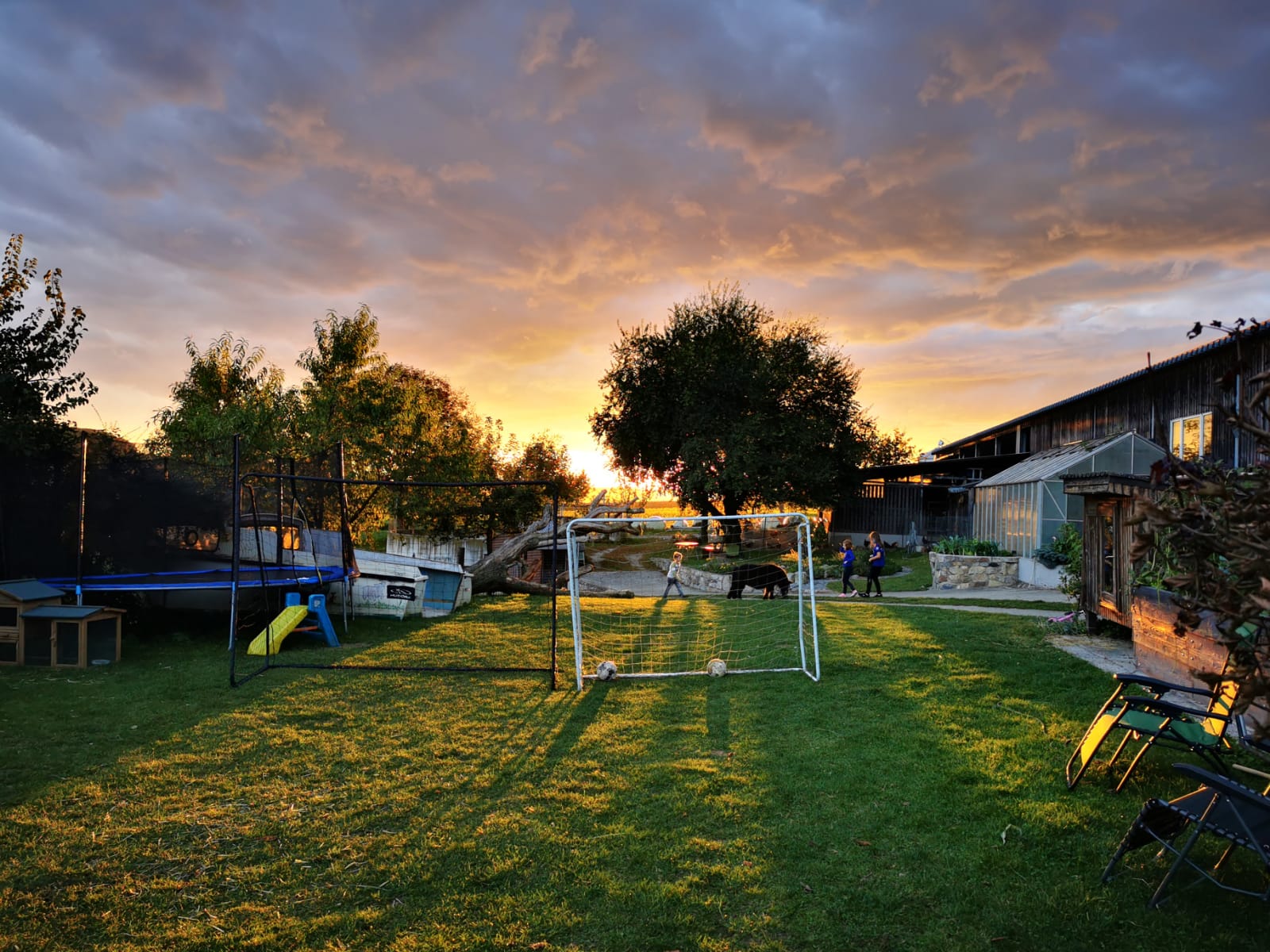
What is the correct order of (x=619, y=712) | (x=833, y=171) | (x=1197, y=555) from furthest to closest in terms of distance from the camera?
(x=833, y=171) < (x=619, y=712) < (x=1197, y=555)

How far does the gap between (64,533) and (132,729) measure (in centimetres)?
607

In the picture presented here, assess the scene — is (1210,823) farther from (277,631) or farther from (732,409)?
(732,409)

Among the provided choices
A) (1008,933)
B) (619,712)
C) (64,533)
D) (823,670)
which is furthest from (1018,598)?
(64,533)

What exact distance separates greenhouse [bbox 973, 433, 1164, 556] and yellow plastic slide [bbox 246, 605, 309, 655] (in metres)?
16.5

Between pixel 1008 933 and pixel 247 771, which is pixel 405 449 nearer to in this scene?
pixel 247 771

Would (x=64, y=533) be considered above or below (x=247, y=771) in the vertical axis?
above

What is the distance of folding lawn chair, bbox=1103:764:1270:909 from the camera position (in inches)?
122

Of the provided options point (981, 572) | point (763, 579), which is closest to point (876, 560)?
point (763, 579)

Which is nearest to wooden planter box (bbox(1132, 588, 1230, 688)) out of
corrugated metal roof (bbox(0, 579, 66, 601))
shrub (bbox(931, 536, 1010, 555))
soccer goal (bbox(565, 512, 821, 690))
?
soccer goal (bbox(565, 512, 821, 690))

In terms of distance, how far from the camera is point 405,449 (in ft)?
55.6

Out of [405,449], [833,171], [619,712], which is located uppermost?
[833,171]

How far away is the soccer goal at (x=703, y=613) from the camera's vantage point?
8.48 m

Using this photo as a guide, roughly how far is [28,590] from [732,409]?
74.9ft

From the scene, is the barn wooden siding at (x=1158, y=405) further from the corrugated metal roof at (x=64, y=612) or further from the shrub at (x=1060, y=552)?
the corrugated metal roof at (x=64, y=612)
